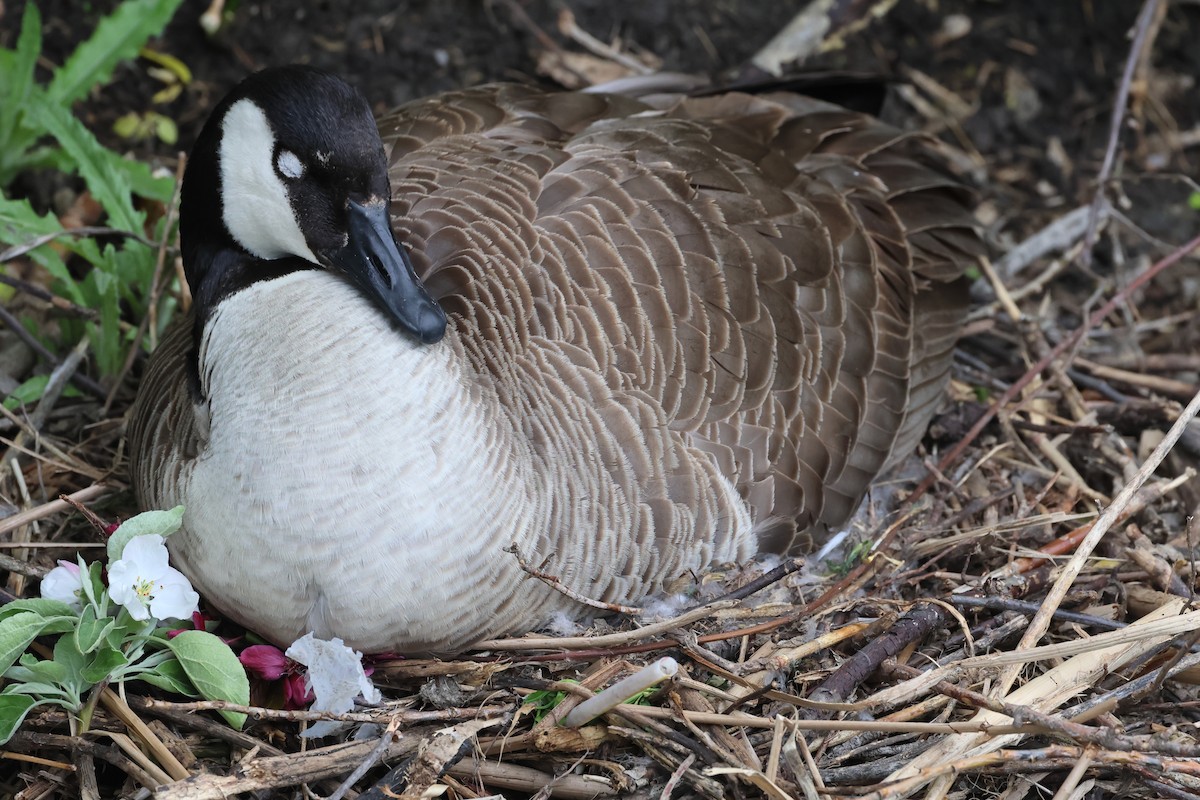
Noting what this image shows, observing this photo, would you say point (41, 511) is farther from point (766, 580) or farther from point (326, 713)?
point (766, 580)

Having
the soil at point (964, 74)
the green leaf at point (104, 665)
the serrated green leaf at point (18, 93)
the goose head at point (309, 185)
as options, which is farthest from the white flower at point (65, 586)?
the soil at point (964, 74)

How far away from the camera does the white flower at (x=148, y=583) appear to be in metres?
2.65

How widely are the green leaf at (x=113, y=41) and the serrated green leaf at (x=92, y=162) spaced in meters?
0.28

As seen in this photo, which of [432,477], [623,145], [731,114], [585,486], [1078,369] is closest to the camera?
[432,477]

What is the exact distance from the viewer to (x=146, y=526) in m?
2.71

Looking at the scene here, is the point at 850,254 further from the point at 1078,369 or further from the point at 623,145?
the point at 1078,369

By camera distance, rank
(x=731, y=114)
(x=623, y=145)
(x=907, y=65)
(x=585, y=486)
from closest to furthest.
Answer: (x=585, y=486)
(x=623, y=145)
(x=731, y=114)
(x=907, y=65)

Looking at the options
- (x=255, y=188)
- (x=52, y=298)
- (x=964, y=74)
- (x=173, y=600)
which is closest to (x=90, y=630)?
(x=173, y=600)

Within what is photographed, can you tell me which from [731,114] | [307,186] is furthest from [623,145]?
[307,186]

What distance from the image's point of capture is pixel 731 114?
13.3ft

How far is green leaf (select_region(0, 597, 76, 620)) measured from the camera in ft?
8.91

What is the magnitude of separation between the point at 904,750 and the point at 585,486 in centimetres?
100

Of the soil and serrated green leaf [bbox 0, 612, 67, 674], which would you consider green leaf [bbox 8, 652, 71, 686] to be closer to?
serrated green leaf [bbox 0, 612, 67, 674]

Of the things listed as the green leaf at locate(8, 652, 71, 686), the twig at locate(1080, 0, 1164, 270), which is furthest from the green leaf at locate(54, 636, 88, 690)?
the twig at locate(1080, 0, 1164, 270)
